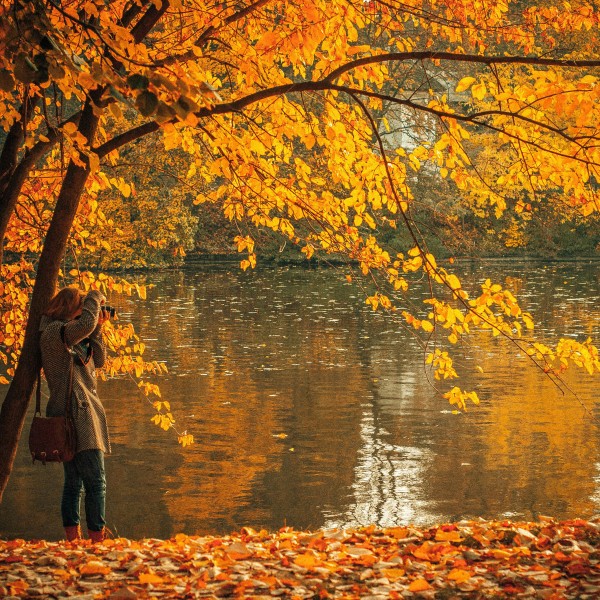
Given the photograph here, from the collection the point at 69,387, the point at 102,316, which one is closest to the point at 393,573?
the point at 69,387

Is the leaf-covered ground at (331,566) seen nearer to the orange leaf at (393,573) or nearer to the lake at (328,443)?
the orange leaf at (393,573)

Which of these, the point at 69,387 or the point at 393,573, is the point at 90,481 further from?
the point at 393,573

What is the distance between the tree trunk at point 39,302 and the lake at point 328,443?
1.70 meters

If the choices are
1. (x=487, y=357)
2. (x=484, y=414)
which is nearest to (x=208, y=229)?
(x=487, y=357)

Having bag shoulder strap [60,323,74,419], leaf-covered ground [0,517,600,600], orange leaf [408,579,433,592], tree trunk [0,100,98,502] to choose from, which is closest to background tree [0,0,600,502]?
tree trunk [0,100,98,502]

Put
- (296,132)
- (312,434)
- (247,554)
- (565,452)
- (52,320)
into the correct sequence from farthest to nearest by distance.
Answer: (312,434), (565,452), (296,132), (52,320), (247,554)

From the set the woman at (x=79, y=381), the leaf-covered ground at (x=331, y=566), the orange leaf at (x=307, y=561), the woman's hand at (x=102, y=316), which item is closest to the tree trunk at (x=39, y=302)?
the woman at (x=79, y=381)

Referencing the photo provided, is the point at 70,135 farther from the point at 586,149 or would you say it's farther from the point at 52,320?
the point at 586,149

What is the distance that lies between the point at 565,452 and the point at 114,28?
7.24 metres

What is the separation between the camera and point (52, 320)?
6664 mm

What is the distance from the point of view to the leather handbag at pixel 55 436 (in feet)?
21.3

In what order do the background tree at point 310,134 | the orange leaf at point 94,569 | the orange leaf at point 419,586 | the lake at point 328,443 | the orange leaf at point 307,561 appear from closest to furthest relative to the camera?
the orange leaf at point 419,586 < the orange leaf at point 94,569 < the orange leaf at point 307,561 < the background tree at point 310,134 < the lake at point 328,443

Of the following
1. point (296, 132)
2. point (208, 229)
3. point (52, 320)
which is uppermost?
point (208, 229)

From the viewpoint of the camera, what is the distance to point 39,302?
22.4 ft
